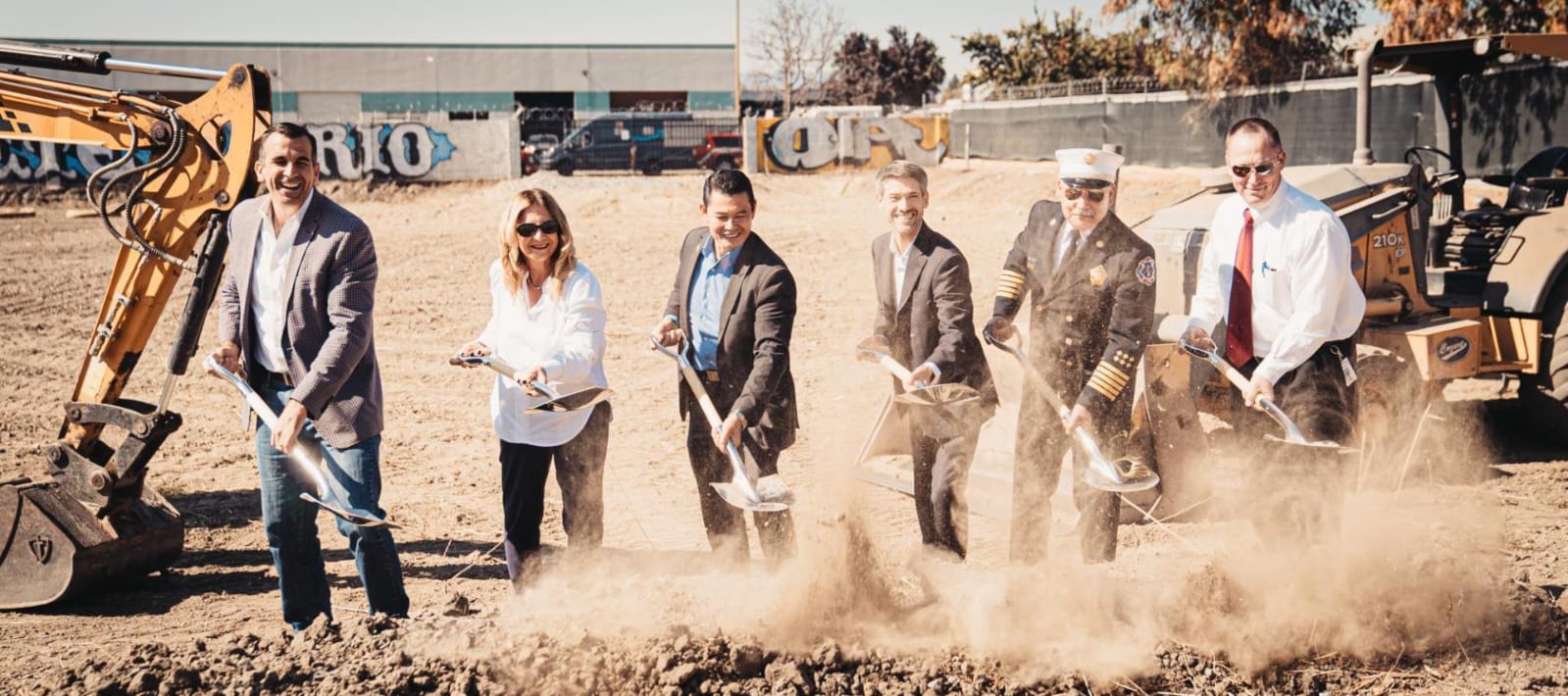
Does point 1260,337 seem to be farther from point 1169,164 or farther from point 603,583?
point 1169,164

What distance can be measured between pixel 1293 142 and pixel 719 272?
19.6m

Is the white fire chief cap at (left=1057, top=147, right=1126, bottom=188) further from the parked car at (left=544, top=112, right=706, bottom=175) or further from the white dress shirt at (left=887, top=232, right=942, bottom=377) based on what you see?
the parked car at (left=544, top=112, right=706, bottom=175)

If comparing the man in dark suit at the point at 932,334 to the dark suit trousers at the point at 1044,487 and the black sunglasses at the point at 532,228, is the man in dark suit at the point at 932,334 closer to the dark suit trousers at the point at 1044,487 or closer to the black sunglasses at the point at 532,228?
the dark suit trousers at the point at 1044,487

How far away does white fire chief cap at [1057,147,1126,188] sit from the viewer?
472cm

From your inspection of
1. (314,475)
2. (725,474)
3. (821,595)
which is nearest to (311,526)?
(314,475)

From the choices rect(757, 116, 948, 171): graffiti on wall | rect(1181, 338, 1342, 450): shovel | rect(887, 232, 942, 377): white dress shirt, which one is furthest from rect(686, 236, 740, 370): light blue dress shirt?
rect(757, 116, 948, 171): graffiti on wall

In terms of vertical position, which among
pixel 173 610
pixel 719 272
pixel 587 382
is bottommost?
pixel 173 610

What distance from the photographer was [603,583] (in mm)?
4625

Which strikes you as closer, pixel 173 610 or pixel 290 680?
pixel 290 680

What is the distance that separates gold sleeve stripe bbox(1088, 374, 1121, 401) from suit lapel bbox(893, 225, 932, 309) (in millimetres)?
828

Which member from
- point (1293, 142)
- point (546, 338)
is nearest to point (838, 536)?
point (546, 338)

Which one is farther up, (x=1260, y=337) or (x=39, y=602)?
(x=1260, y=337)

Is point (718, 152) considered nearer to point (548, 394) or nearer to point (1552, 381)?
point (1552, 381)

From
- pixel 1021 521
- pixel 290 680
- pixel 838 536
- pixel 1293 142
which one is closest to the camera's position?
pixel 290 680
